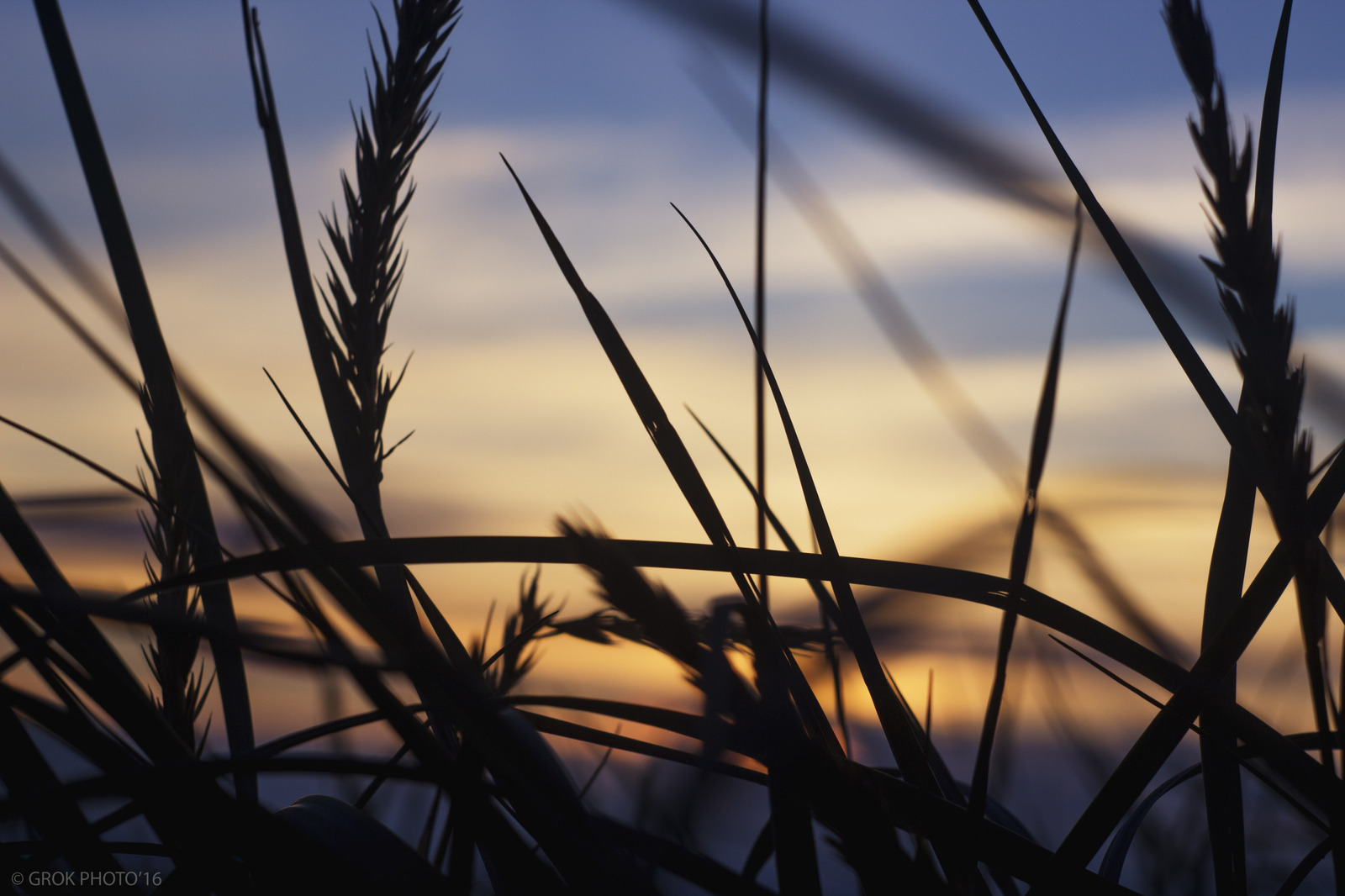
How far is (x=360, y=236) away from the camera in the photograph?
0.40m

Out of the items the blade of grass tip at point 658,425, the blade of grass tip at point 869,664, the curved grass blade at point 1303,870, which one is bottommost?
the curved grass blade at point 1303,870

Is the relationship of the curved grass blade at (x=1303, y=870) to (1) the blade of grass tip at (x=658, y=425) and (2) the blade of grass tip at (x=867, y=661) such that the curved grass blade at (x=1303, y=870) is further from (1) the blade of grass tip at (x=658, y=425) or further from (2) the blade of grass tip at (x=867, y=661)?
(1) the blade of grass tip at (x=658, y=425)

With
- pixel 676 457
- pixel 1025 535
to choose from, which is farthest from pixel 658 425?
pixel 1025 535

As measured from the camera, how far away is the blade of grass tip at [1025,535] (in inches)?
8.3

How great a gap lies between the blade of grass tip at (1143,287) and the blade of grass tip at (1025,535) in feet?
0.23

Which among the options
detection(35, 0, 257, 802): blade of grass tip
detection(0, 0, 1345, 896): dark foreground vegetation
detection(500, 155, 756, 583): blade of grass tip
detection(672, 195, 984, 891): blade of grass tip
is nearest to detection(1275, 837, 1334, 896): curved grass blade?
detection(0, 0, 1345, 896): dark foreground vegetation

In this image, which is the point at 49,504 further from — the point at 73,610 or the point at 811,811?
the point at 811,811

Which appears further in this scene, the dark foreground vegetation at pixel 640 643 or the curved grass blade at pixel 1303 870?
the curved grass blade at pixel 1303 870

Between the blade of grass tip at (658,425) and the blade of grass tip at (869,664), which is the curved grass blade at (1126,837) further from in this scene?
the blade of grass tip at (658,425)

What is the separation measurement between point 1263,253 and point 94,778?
1.09ft

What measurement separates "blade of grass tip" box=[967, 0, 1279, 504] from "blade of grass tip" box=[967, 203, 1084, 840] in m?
0.07

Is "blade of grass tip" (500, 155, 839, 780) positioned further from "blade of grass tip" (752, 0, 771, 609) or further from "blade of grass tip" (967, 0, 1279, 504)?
"blade of grass tip" (967, 0, 1279, 504)

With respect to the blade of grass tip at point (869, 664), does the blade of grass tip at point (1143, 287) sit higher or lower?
higher

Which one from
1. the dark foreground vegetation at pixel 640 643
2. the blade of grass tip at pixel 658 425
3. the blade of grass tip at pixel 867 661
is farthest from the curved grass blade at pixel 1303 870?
the blade of grass tip at pixel 658 425
